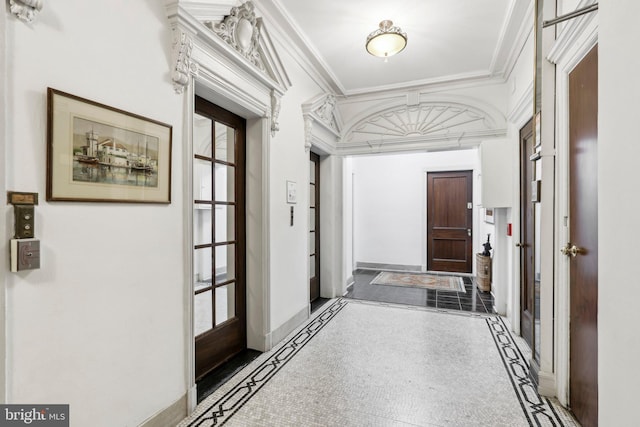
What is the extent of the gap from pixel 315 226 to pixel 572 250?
9.67 feet

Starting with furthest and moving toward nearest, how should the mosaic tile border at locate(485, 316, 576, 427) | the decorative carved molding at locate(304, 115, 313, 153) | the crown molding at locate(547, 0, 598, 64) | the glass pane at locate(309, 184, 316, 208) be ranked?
1. the glass pane at locate(309, 184, 316, 208)
2. the decorative carved molding at locate(304, 115, 313, 153)
3. the mosaic tile border at locate(485, 316, 576, 427)
4. the crown molding at locate(547, 0, 598, 64)

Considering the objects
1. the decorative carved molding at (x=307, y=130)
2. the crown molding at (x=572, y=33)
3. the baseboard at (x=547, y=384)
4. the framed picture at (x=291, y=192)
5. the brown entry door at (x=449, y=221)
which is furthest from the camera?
the brown entry door at (x=449, y=221)

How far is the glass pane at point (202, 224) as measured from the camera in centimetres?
224

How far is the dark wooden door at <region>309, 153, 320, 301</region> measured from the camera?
416cm

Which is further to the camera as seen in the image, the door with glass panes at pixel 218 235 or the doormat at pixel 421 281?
the doormat at pixel 421 281

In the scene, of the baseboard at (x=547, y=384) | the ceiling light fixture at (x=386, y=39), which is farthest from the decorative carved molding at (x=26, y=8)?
the baseboard at (x=547, y=384)

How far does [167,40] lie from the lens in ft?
5.48

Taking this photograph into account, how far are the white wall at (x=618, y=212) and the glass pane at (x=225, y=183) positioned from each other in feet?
7.53

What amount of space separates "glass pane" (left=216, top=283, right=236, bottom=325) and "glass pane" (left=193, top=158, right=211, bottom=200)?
781 millimetres

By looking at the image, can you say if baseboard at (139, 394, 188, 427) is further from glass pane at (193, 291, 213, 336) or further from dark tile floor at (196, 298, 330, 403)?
glass pane at (193, 291, 213, 336)

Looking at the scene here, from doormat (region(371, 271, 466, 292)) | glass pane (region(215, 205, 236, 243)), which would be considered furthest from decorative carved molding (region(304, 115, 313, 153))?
doormat (region(371, 271, 466, 292))

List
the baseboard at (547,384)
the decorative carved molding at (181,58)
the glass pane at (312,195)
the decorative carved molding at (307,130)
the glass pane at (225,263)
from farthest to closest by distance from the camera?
the glass pane at (312,195), the decorative carved molding at (307,130), the glass pane at (225,263), the baseboard at (547,384), the decorative carved molding at (181,58)

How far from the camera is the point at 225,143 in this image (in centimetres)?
252

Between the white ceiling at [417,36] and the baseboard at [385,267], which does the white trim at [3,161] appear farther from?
the baseboard at [385,267]
